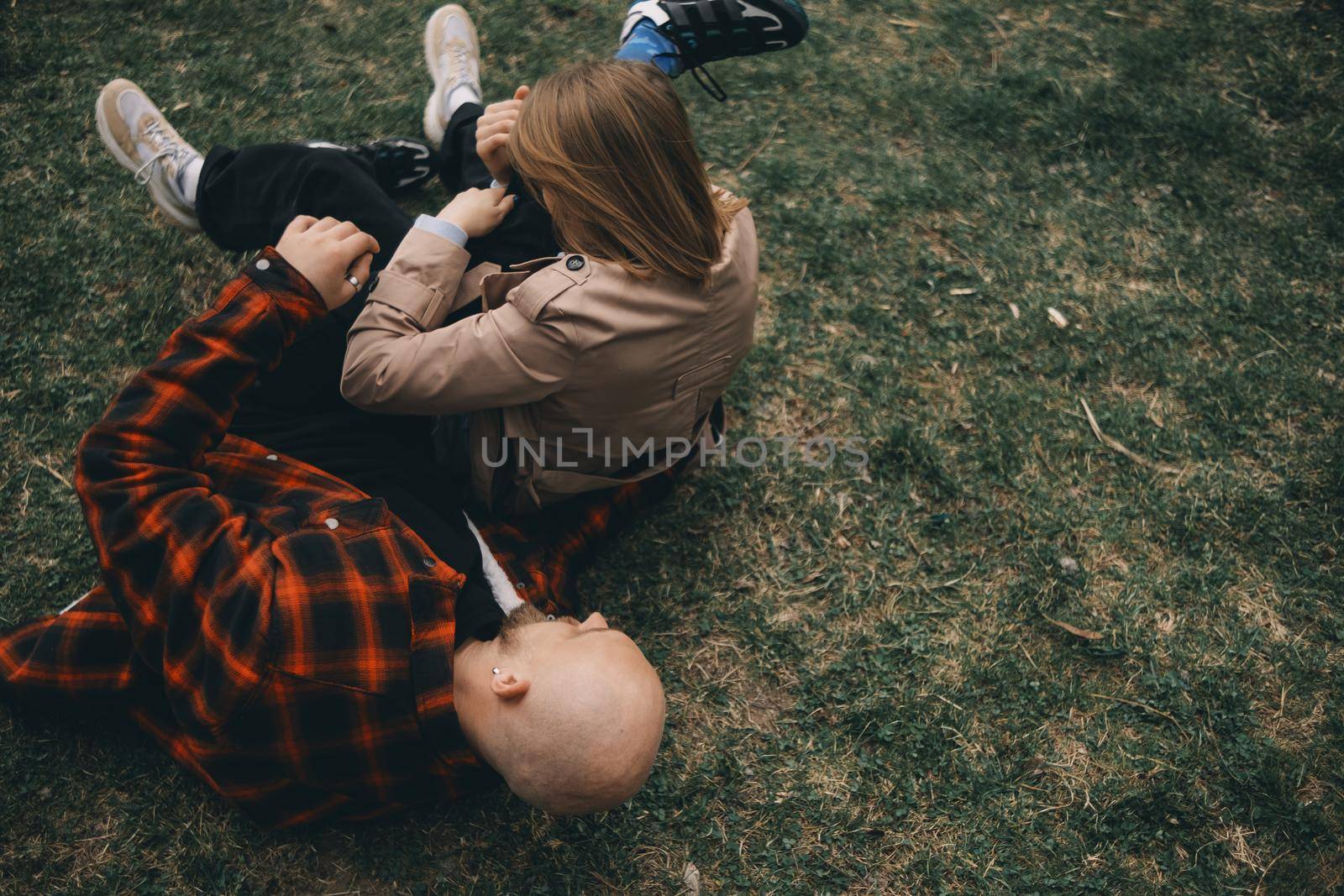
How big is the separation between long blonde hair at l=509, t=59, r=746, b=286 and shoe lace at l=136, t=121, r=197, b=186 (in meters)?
1.76

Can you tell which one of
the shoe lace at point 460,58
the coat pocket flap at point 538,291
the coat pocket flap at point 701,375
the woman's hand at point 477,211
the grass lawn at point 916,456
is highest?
the shoe lace at point 460,58

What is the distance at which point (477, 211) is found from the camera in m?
2.60

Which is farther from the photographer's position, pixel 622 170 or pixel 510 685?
pixel 622 170

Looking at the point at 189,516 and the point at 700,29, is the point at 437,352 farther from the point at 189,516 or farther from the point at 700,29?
the point at 700,29

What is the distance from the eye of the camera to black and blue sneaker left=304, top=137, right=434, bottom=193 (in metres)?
3.66

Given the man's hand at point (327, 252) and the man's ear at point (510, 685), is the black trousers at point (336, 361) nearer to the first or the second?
the man's hand at point (327, 252)

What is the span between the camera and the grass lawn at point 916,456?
108 inches

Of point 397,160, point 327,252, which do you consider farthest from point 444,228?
point 397,160

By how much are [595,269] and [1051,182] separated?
9.53ft

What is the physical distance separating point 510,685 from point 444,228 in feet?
4.25

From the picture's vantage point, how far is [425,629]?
2277 millimetres

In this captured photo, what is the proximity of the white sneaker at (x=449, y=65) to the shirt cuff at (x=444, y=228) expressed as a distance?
4.71 ft

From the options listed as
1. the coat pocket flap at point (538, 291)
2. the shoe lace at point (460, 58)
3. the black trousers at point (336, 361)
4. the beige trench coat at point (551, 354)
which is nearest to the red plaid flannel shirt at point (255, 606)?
the black trousers at point (336, 361)

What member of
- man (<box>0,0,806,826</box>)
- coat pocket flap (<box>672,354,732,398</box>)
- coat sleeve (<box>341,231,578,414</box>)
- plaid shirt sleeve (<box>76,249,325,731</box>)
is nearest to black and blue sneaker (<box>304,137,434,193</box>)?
man (<box>0,0,806,826</box>)
